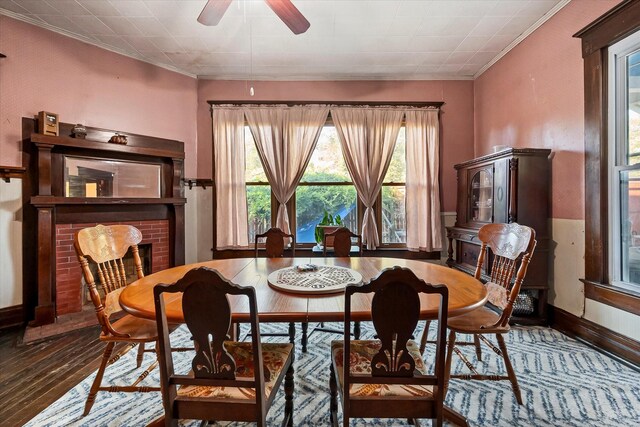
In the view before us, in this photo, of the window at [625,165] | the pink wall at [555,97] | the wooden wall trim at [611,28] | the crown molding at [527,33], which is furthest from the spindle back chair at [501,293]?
the crown molding at [527,33]

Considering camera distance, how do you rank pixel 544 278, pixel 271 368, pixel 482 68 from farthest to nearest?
pixel 482 68, pixel 544 278, pixel 271 368

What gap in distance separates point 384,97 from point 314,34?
136 centimetres

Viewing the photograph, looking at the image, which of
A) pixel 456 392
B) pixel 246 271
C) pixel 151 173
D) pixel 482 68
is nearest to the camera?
pixel 456 392

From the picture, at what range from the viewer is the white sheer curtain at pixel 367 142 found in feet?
12.8

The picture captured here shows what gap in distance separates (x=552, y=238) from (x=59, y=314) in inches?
188

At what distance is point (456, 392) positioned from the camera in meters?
1.82

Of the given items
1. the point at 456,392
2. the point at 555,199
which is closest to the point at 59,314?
the point at 456,392

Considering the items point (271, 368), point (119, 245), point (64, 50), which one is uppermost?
point (64, 50)

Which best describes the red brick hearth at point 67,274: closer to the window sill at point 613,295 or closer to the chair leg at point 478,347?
the chair leg at point 478,347

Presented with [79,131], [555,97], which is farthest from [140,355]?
[555,97]

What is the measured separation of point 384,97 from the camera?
13.1ft

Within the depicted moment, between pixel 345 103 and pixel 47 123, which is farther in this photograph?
pixel 345 103

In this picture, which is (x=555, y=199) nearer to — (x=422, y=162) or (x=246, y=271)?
(x=422, y=162)

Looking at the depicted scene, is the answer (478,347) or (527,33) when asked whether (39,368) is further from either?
(527,33)
